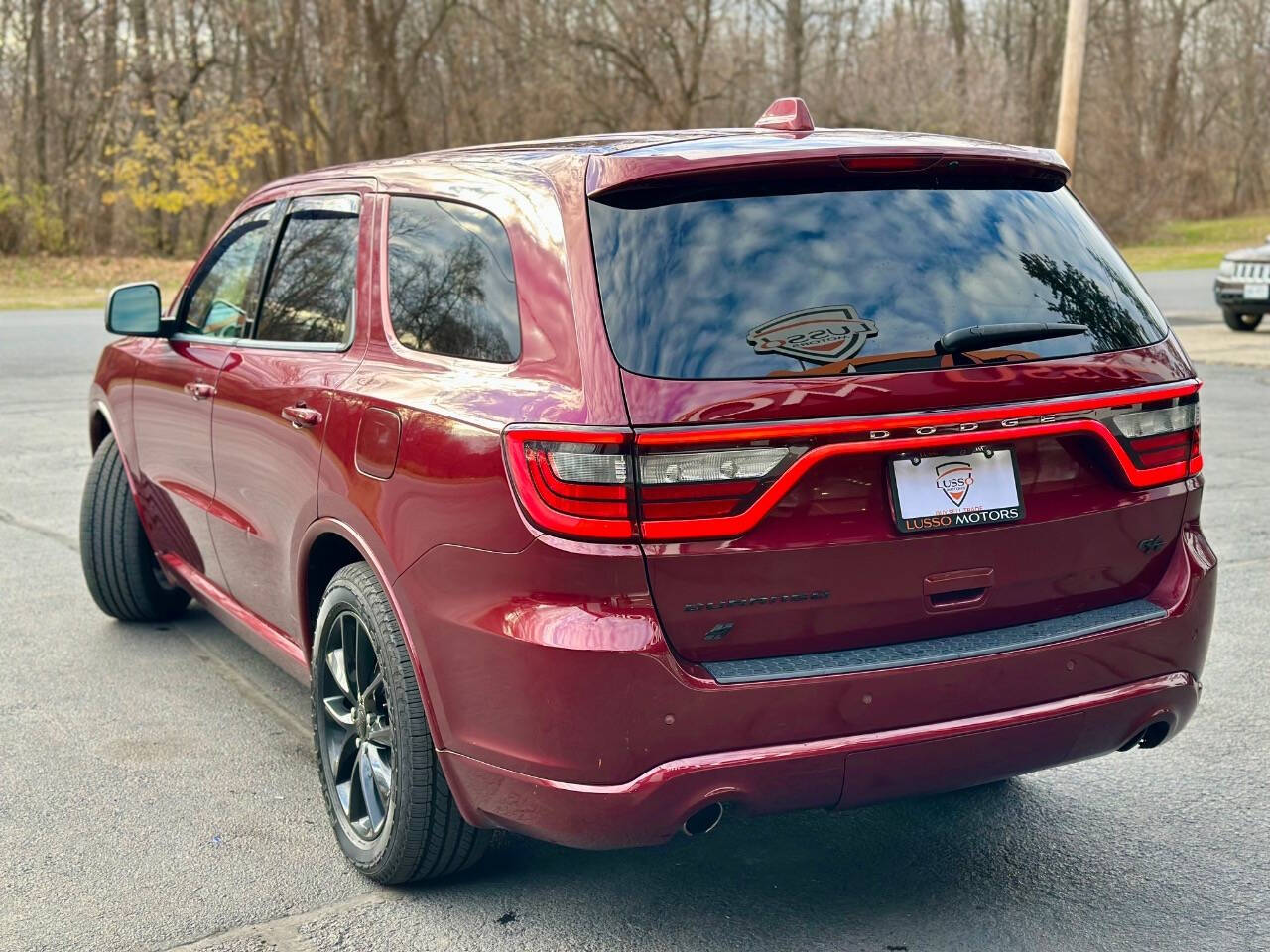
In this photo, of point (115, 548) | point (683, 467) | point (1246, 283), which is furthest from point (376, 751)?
point (1246, 283)

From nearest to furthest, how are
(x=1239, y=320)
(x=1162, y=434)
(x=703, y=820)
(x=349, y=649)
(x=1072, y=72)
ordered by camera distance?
(x=703, y=820)
(x=1162, y=434)
(x=349, y=649)
(x=1072, y=72)
(x=1239, y=320)

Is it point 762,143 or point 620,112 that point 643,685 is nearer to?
point 762,143

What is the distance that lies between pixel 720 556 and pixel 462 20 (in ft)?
125

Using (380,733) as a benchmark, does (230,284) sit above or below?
above

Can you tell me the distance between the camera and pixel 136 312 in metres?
5.00

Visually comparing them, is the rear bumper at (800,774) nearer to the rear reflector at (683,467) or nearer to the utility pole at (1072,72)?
the rear reflector at (683,467)

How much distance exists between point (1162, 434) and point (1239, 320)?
17046 millimetres

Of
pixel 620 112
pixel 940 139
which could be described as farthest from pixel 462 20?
pixel 940 139

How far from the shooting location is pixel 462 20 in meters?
38.4

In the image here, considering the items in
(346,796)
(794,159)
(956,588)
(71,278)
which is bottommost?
(71,278)

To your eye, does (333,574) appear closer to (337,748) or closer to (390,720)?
(337,748)

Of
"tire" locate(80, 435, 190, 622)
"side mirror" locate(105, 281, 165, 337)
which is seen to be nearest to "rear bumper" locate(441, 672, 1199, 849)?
"side mirror" locate(105, 281, 165, 337)

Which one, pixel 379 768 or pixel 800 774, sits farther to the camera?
pixel 379 768

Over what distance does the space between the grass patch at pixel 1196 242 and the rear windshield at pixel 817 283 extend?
101 feet
